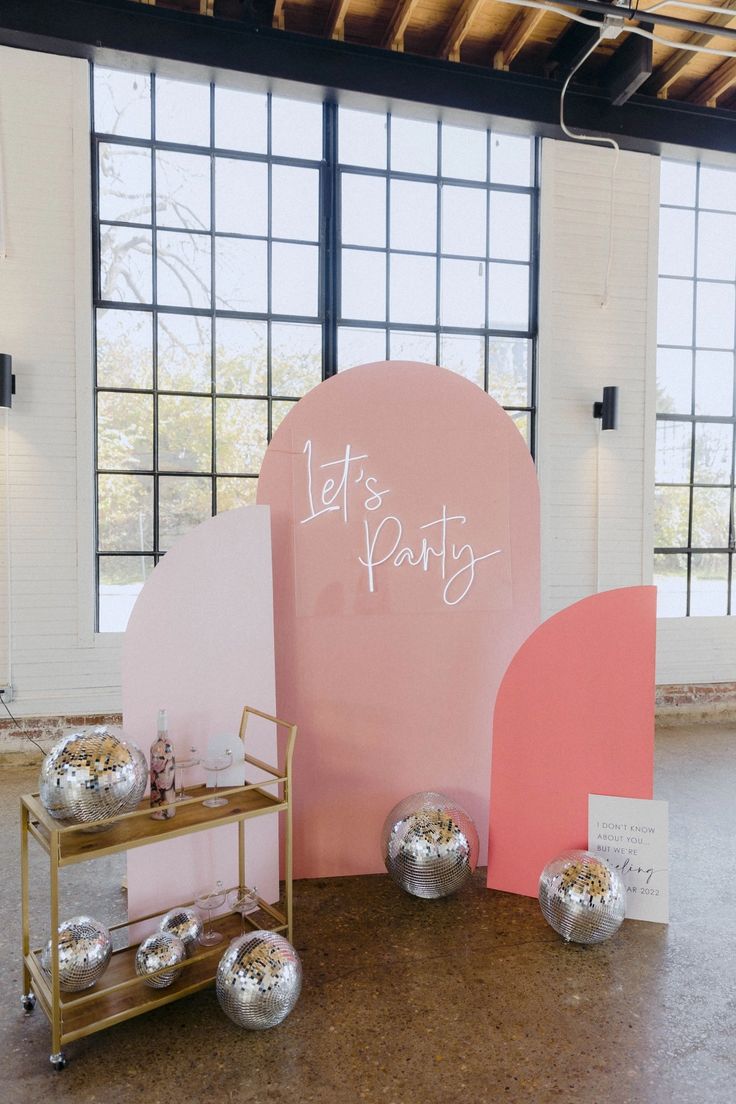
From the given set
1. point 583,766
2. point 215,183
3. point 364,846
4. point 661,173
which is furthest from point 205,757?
point 661,173

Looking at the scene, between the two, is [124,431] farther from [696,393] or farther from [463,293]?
[696,393]

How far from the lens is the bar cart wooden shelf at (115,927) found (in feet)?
6.18

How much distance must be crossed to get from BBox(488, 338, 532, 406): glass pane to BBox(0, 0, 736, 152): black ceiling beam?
1420 mm

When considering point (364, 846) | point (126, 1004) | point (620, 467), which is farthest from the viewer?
point (620, 467)

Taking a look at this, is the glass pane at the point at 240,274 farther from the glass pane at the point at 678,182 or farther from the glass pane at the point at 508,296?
the glass pane at the point at 678,182

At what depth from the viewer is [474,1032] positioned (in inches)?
80.6

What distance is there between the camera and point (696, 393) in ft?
18.6

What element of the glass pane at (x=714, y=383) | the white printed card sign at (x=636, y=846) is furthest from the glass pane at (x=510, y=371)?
the white printed card sign at (x=636, y=846)

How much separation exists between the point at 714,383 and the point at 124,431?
14.5 feet

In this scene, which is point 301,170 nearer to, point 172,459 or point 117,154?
point 117,154

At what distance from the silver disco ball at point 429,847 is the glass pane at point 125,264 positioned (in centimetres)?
355

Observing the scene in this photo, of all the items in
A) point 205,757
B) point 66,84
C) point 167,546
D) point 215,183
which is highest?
point 66,84

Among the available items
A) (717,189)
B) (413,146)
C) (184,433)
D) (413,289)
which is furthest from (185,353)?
(717,189)

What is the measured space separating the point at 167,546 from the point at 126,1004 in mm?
3025
